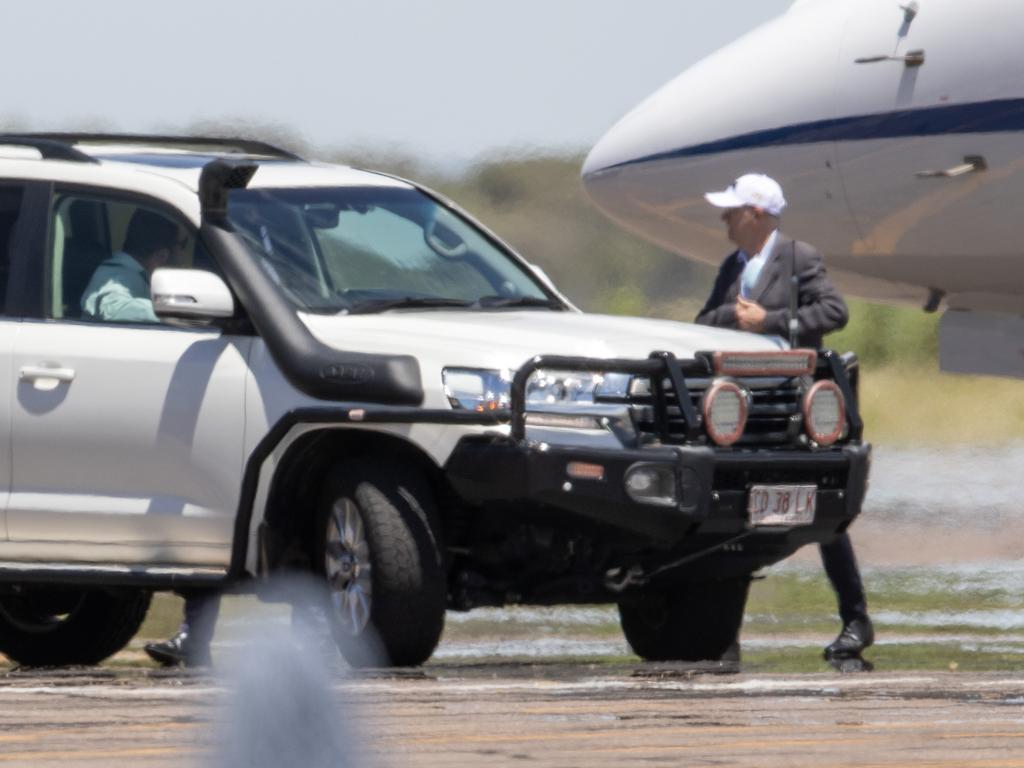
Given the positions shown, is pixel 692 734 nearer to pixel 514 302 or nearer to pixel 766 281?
pixel 514 302

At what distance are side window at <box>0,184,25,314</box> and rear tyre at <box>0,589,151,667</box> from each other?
5.17 feet

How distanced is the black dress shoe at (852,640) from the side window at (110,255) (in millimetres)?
3148

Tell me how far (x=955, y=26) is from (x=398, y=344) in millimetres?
5723

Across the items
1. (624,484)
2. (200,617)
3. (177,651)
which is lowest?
(177,651)

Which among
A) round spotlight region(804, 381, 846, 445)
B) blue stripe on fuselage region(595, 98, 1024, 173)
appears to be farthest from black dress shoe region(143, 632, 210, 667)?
blue stripe on fuselage region(595, 98, 1024, 173)

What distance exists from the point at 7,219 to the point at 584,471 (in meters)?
2.43

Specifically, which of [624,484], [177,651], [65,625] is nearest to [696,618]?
[624,484]

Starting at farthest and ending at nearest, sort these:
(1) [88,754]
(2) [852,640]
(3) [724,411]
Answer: (2) [852,640] → (3) [724,411] → (1) [88,754]

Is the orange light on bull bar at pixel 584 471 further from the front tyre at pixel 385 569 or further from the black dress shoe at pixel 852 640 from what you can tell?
the black dress shoe at pixel 852 640

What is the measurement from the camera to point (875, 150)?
12.4 meters

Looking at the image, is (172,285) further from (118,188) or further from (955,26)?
(955,26)

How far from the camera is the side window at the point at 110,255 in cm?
763

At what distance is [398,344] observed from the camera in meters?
7.06

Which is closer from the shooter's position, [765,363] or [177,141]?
[765,363]
